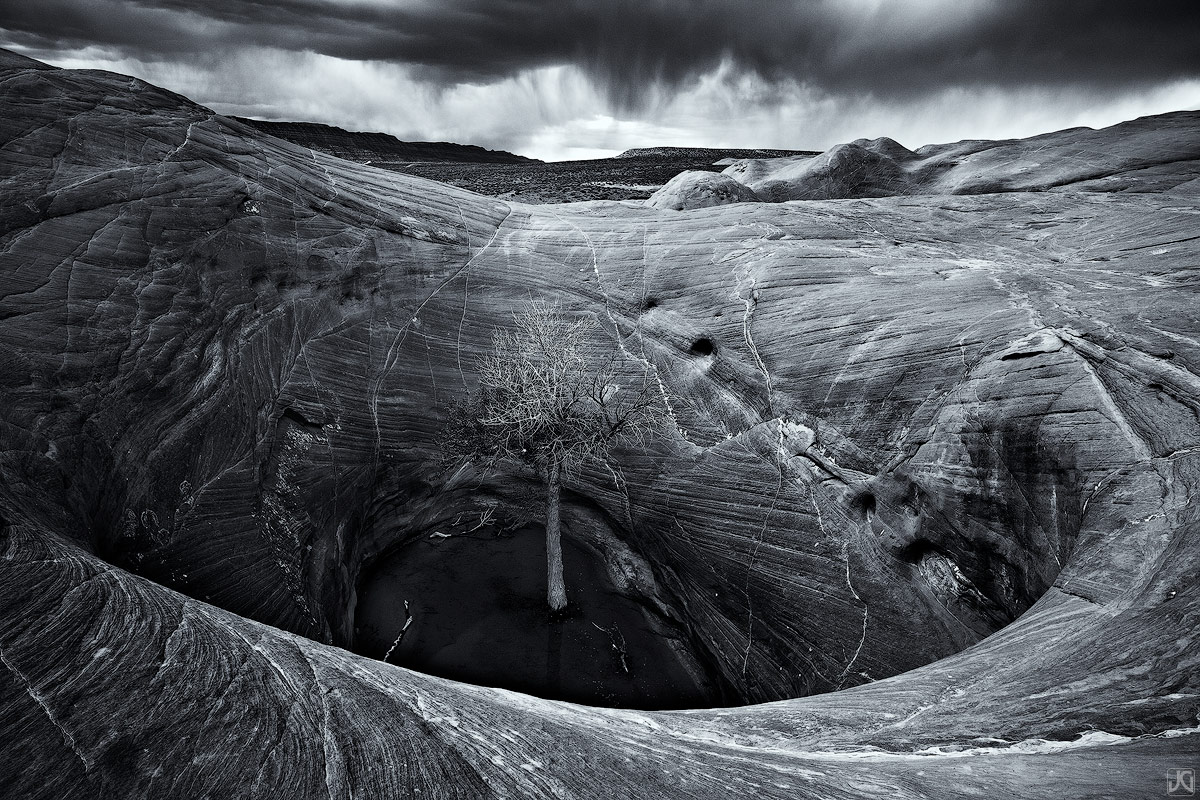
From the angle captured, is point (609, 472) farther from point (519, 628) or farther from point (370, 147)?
point (370, 147)

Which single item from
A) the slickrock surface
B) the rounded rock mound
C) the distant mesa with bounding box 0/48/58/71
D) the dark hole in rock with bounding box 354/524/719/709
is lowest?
the dark hole in rock with bounding box 354/524/719/709

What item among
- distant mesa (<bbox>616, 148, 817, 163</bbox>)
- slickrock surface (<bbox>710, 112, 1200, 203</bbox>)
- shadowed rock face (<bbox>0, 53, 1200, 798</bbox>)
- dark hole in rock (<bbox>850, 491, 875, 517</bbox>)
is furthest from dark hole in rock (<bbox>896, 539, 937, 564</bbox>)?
distant mesa (<bbox>616, 148, 817, 163</bbox>)

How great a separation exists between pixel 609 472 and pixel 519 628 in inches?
160

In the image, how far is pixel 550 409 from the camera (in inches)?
492

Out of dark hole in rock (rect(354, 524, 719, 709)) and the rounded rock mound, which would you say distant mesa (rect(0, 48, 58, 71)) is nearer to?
dark hole in rock (rect(354, 524, 719, 709))

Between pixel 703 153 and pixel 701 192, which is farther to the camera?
pixel 703 153

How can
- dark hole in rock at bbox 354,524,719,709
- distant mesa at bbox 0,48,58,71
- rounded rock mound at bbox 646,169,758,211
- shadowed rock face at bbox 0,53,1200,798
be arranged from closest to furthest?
shadowed rock face at bbox 0,53,1200,798, dark hole in rock at bbox 354,524,719,709, distant mesa at bbox 0,48,58,71, rounded rock mound at bbox 646,169,758,211

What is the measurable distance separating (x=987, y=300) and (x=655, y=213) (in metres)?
9.59

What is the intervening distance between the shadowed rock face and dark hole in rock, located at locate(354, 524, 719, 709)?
1.48 feet

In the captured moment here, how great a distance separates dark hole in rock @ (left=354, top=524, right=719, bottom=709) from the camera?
1302 cm

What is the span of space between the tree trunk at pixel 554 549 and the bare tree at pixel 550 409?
22mm

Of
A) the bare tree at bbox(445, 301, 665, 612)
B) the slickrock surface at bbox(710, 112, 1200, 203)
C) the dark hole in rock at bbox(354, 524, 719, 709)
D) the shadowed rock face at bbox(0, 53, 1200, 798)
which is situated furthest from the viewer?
the slickrock surface at bbox(710, 112, 1200, 203)


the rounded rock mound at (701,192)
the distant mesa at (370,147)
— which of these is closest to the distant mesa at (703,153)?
the distant mesa at (370,147)

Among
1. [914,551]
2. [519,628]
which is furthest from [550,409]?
[914,551]
